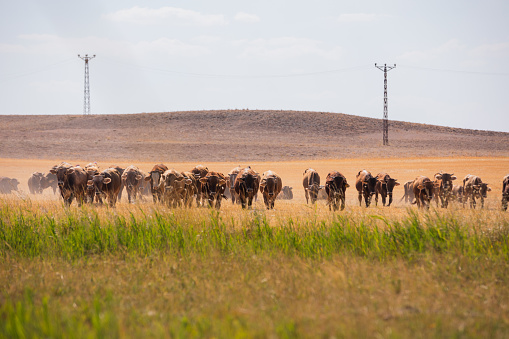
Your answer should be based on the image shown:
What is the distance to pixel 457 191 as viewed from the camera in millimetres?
24422

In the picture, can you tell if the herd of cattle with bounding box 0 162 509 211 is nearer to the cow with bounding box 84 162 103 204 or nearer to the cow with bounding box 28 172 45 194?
the cow with bounding box 84 162 103 204

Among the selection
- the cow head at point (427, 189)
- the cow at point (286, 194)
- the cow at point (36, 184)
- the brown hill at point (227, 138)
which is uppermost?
the brown hill at point (227, 138)

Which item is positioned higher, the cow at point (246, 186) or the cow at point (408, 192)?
the cow at point (246, 186)

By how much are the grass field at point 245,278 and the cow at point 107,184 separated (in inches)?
312

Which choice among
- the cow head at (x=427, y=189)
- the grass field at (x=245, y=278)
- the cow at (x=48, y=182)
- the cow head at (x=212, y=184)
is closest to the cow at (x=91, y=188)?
the cow head at (x=212, y=184)

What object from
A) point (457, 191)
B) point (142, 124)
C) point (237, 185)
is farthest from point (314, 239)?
point (142, 124)

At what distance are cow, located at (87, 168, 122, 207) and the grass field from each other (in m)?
7.92

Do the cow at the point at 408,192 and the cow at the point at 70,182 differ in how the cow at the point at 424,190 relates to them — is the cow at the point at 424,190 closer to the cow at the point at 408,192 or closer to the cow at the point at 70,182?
the cow at the point at 408,192

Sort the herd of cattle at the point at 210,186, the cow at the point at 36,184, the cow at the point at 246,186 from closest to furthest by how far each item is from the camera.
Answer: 1. the herd of cattle at the point at 210,186
2. the cow at the point at 246,186
3. the cow at the point at 36,184

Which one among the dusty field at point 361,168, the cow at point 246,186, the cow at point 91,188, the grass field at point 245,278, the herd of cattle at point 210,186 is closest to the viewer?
the grass field at point 245,278

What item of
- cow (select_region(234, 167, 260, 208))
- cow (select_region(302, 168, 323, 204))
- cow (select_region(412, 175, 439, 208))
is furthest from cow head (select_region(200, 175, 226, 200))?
cow (select_region(412, 175, 439, 208))

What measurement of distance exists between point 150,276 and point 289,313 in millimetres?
2907

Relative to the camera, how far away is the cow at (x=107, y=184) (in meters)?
19.8

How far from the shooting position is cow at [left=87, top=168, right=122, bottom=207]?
19.8 meters
